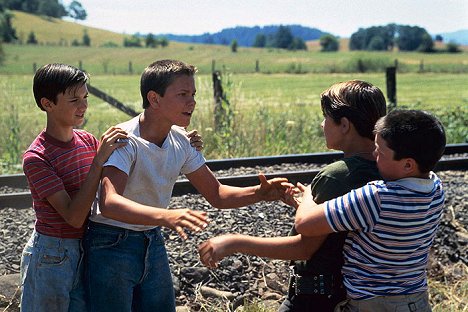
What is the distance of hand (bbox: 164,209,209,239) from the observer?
2855mm

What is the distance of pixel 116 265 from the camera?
10.9 feet

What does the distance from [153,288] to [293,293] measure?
0.70 metres

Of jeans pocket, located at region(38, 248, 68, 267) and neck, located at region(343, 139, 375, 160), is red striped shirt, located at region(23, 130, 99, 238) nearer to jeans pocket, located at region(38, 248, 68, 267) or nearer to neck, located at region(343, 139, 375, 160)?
jeans pocket, located at region(38, 248, 68, 267)

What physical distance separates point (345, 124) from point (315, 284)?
685 mm

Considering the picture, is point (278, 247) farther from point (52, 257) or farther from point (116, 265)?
point (52, 257)

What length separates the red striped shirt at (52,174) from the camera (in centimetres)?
329

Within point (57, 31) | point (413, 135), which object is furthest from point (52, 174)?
point (57, 31)

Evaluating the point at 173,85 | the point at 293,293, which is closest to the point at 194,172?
the point at 173,85

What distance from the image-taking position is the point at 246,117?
12602mm

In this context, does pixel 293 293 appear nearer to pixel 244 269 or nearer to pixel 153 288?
pixel 153 288

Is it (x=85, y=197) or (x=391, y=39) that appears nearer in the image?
(x=85, y=197)

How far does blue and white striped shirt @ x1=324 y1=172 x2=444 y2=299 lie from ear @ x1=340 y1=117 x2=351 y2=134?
32 cm

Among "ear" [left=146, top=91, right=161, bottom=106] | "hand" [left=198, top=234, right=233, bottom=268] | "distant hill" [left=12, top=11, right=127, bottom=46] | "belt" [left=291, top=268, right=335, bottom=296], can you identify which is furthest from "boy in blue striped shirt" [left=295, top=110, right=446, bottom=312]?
"distant hill" [left=12, top=11, right=127, bottom=46]

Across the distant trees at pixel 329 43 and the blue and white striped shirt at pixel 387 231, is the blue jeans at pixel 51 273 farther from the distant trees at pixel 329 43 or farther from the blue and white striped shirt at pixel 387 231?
the distant trees at pixel 329 43
